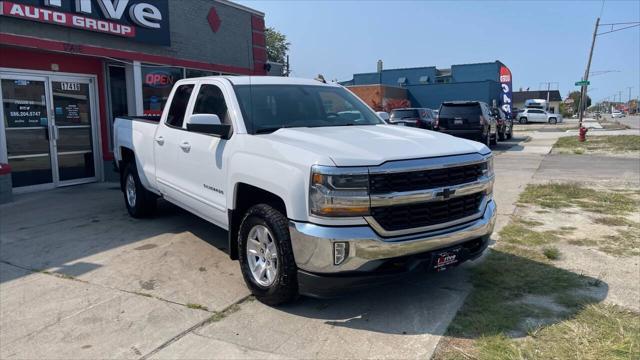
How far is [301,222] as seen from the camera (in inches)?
148

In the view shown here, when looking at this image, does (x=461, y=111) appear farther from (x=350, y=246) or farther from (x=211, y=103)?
(x=350, y=246)

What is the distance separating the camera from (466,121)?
722 inches

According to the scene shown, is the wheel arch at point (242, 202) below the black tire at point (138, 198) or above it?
above

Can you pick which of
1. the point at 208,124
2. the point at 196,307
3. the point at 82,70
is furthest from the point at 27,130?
the point at 196,307

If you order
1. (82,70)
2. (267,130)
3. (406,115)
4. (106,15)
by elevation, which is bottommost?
(406,115)

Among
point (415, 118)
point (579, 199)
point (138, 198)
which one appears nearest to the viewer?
point (138, 198)

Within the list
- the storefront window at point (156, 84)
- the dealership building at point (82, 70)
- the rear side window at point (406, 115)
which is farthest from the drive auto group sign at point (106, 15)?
the rear side window at point (406, 115)

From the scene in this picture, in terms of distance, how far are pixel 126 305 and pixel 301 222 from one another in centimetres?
186

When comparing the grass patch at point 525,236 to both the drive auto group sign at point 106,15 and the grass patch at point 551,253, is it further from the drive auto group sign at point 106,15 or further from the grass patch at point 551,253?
the drive auto group sign at point 106,15

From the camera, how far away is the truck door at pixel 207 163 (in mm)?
4844

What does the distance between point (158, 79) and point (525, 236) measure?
9317mm

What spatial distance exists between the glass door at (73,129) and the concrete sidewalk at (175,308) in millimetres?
4603

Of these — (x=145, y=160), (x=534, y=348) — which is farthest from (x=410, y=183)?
(x=145, y=160)

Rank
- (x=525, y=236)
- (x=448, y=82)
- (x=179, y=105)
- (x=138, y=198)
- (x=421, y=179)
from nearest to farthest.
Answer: (x=421, y=179)
(x=179, y=105)
(x=525, y=236)
(x=138, y=198)
(x=448, y=82)
